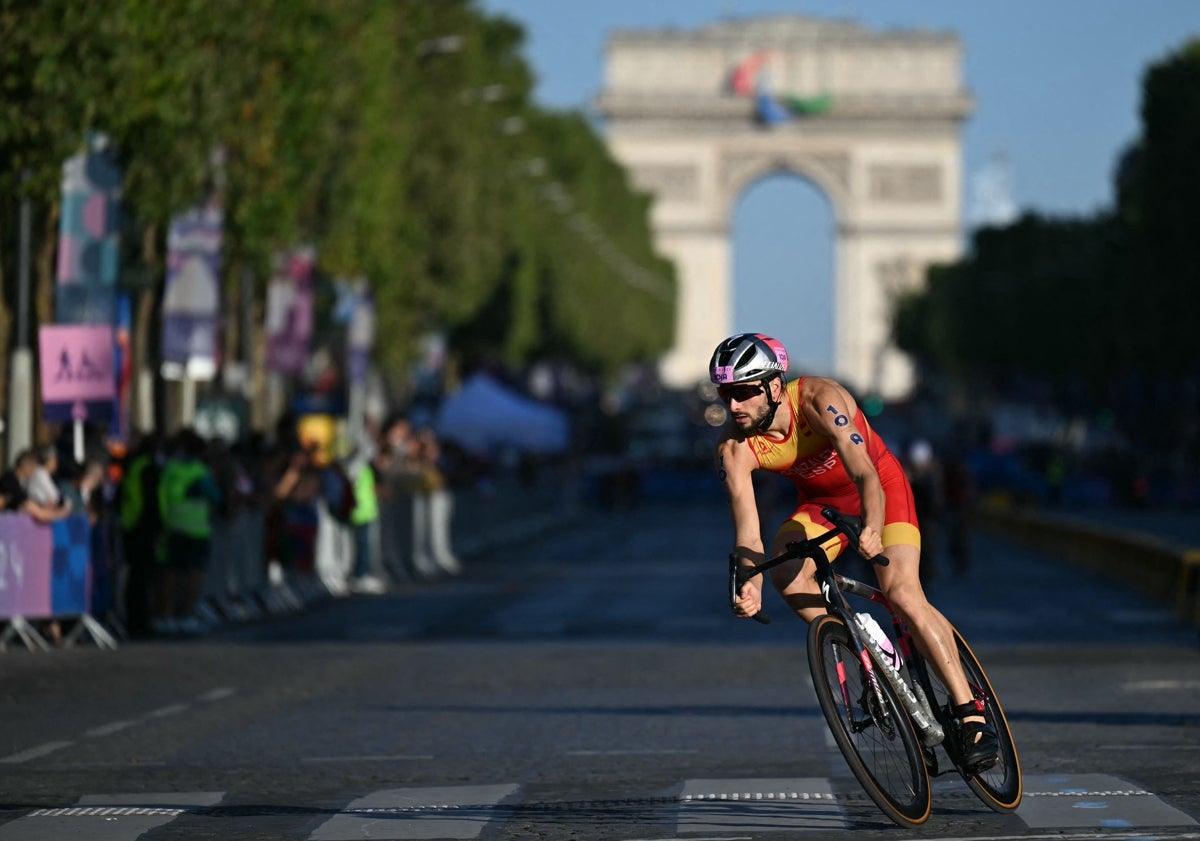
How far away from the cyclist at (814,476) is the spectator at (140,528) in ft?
41.7

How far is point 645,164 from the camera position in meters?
138

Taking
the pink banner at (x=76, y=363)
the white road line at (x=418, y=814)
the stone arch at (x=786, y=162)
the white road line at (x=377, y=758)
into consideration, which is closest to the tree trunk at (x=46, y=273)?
the pink banner at (x=76, y=363)

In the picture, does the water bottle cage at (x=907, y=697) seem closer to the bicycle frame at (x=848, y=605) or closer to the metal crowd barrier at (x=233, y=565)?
the bicycle frame at (x=848, y=605)

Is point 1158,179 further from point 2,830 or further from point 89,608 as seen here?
point 2,830

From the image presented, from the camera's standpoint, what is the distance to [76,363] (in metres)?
23.8

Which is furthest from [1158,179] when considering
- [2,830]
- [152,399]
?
[2,830]

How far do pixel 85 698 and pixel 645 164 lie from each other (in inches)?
4769

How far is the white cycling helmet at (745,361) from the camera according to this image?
10.1 metres

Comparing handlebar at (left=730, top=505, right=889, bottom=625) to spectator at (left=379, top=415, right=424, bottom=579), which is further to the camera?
spectator at (left=379, top=415, right=424, bottom=579)

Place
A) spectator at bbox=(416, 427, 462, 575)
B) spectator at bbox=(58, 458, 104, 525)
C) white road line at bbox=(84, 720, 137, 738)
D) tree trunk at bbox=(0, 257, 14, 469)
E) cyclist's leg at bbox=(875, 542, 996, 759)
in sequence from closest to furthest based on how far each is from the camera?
cyclist's leg at bbox=(875, 542, 996, 759) → white road line at bbox=(84, 720, 137, 738) → spectator at bbox=(58, 458, 104, 525) → tree trunk at bbox=(0, 257, 14, 469) → spectator at bbox=(416, 427, 462, 575)

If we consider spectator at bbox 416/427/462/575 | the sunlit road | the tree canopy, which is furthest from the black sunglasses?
spectator at bbox 416/427/462/575

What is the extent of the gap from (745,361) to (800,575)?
87 centimetres

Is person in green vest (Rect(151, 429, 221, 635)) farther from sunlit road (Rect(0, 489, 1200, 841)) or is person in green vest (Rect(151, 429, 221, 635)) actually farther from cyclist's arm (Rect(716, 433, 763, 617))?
cyclist's arm (Rect(716, 433, 763, 617))

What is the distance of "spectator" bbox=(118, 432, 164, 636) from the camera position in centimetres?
2286
